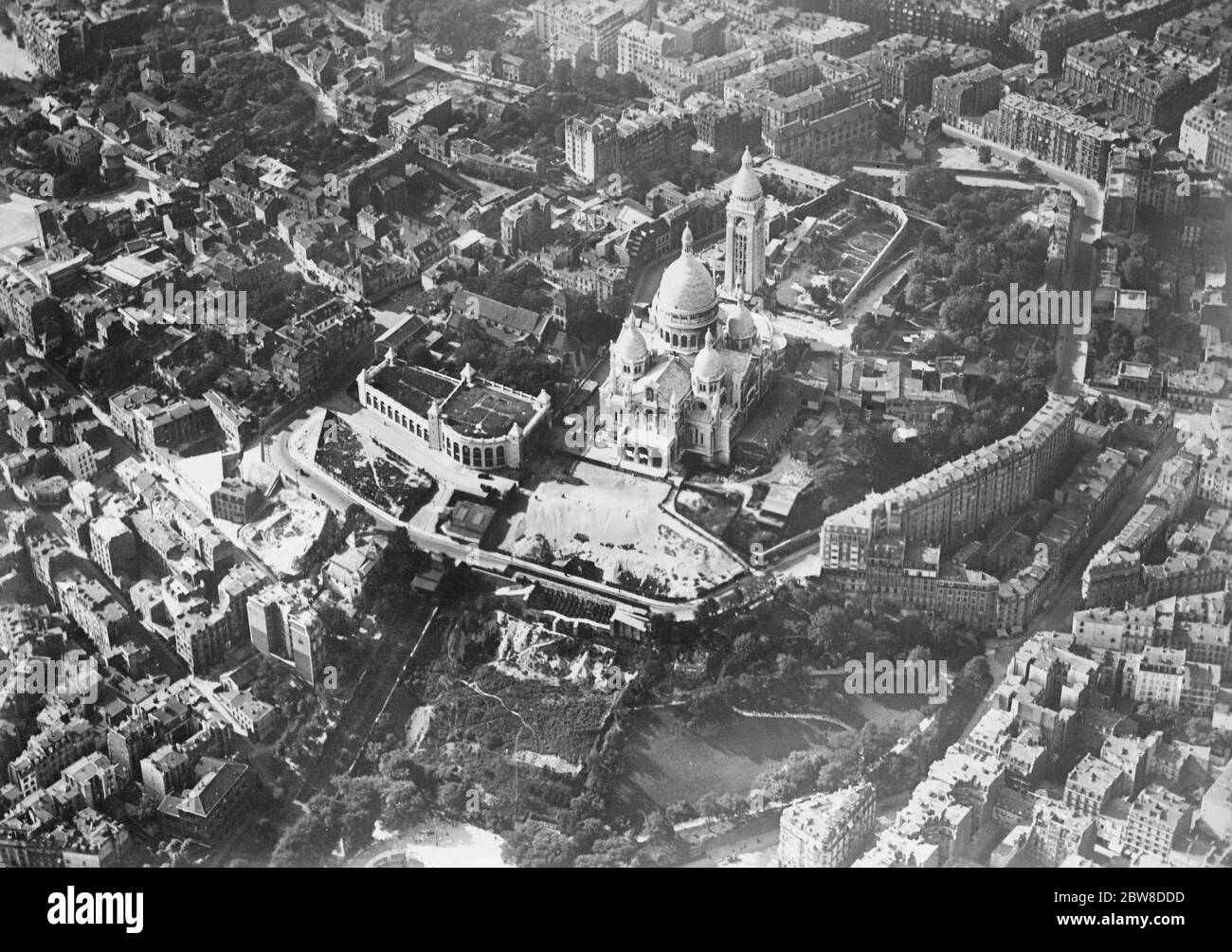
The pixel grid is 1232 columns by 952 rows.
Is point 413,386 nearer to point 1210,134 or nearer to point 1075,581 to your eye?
point 1075,581

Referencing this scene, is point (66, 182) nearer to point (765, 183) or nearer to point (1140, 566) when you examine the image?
point (765, 183)

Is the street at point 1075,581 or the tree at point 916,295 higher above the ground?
the tree at point 916,295

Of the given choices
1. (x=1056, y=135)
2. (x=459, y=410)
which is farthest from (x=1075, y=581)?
(x=1056, y=135)

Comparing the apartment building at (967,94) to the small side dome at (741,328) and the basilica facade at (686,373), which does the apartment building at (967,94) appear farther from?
the small side dome at (741,328)

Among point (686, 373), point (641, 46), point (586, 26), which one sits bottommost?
point (686, 373)

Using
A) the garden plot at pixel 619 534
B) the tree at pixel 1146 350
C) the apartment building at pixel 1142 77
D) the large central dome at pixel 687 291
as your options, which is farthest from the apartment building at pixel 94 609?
the apartment building at pixel 1142 77

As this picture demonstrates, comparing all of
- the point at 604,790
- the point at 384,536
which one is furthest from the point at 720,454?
the point at 604,790

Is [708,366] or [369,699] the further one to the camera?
[708,366]
